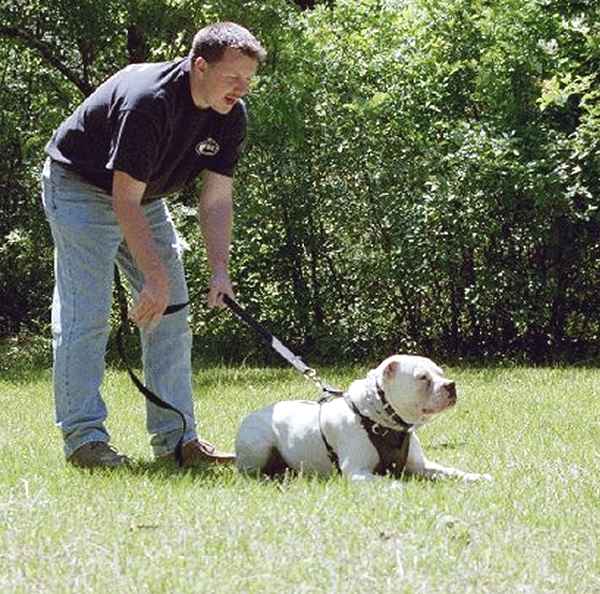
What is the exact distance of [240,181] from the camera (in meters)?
12.0

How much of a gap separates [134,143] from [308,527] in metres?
1.75

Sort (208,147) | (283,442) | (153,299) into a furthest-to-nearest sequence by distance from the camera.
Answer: (208,147), (283,442), (153,299)

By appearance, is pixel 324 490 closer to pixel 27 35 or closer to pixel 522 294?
pixel 522 294

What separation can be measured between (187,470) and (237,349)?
686 centimetres

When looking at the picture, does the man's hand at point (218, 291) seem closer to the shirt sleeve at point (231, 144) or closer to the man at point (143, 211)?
the man at point (143, 211)

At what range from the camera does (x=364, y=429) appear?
5047 millimetres

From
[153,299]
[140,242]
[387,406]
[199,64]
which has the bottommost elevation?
[387,406]

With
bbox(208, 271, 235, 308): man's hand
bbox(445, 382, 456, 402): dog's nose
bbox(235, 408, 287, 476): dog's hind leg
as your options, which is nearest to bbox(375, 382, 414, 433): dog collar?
bbox(445, 382, 456, 402): dog's nose

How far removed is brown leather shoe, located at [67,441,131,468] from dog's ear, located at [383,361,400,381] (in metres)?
1.22

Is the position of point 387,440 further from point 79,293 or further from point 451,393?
point 79,293

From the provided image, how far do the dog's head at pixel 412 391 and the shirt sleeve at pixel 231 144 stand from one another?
1.24 metres

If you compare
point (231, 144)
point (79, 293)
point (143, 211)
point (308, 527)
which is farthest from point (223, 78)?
point (308, 527)

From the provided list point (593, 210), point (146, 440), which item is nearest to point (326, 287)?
point (593, 210)

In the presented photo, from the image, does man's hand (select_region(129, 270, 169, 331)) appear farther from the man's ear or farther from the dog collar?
the dog collar
